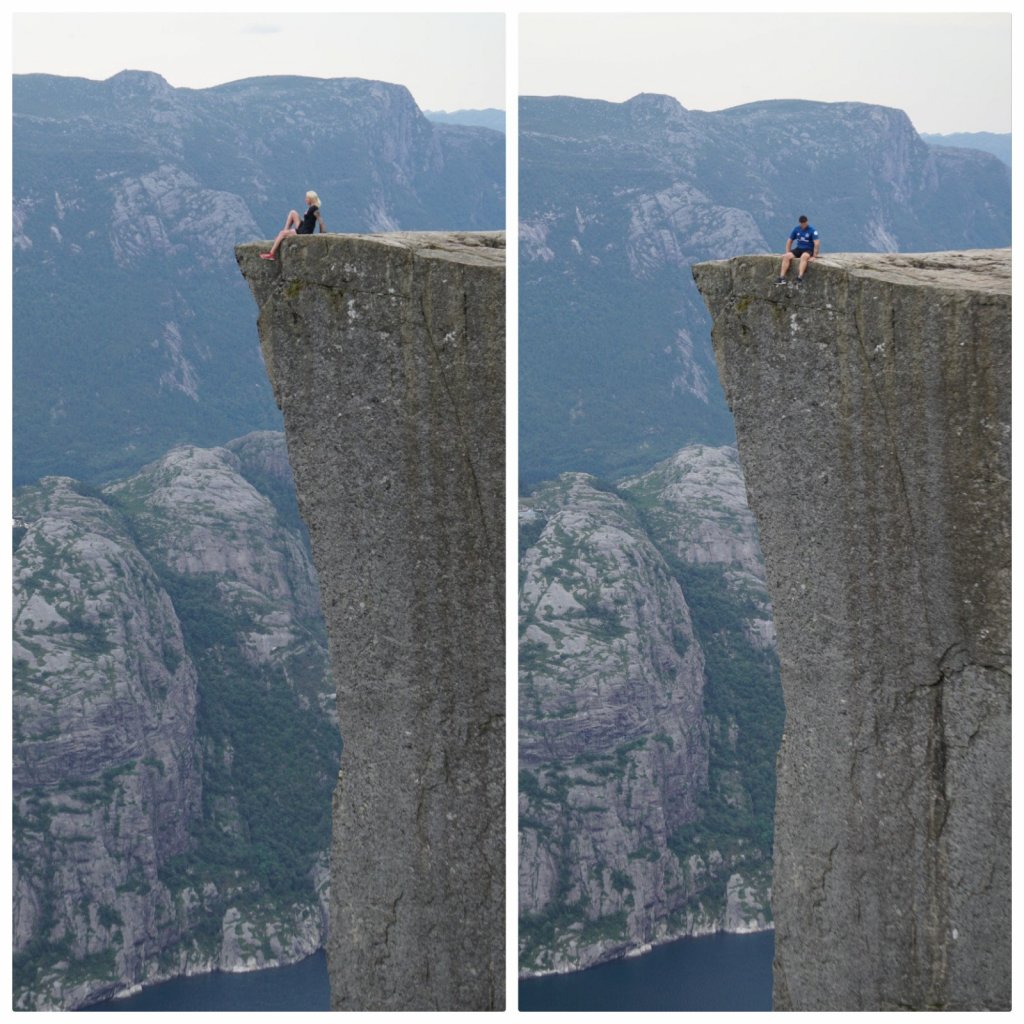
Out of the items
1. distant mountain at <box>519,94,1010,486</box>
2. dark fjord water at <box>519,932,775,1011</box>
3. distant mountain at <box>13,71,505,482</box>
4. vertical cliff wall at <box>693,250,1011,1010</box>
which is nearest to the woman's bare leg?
vertical cliff wall at <box>693,250,1011,1010</box>

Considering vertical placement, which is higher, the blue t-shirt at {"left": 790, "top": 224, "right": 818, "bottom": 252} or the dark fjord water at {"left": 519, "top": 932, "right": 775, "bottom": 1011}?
the blue t-shirt at {"left": 790, "top": 224, "right": 818, "bottom": 252}

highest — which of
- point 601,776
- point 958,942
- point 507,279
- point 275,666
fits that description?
point 507,279

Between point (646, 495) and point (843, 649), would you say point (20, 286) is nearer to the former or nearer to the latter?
point (646, 495)

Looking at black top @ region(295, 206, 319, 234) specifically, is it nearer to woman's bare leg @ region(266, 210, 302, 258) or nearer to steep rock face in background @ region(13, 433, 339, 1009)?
woman's bare leg @ region(266, 210, 302, 258)

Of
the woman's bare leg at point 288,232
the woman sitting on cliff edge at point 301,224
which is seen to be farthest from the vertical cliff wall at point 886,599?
the woman's bare leg at point 288,232

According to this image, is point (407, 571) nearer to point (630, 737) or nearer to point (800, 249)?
point (800, 249)

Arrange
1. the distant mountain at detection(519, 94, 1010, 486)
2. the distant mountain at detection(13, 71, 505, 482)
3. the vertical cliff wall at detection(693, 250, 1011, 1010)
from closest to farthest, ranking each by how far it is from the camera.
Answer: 1. the vertical cliff wall at detection(693, 250, 1011, 1010)
2. the distant mountain at detection(519, 94, 1010, 486)
3. the distant mountain at detection(13, 71, 505, 482)

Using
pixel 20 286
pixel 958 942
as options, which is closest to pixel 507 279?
pixel 958 942
